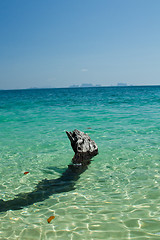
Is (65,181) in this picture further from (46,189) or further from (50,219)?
(50,219)

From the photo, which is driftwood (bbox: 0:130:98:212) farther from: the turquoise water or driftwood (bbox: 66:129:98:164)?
the turquoise water

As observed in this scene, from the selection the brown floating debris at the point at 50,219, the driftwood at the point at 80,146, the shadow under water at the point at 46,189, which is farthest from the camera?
the driftwood at the point at 80,146

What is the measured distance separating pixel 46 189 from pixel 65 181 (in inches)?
22.2

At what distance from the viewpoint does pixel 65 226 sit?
351 cm

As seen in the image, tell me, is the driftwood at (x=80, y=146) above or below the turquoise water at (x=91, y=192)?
above

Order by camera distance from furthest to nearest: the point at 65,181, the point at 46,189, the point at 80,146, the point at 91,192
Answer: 1. the point at 80,146
2. the point at 65,181
3. the point at 46,189
4. the point at 91,192

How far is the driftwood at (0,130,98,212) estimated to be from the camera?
432 cm

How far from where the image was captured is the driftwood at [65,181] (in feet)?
14.2

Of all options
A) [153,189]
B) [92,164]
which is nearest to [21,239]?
[153,189]

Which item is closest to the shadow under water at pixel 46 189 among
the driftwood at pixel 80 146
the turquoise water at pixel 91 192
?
the turquoise water at pixel 91 192

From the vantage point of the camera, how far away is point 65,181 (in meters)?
5.22

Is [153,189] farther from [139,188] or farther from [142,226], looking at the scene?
[142,226]

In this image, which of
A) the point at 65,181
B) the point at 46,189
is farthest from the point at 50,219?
the point at 65,181

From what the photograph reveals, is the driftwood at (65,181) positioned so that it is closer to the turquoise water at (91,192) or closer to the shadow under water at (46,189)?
the shadow under water at (46,189)
